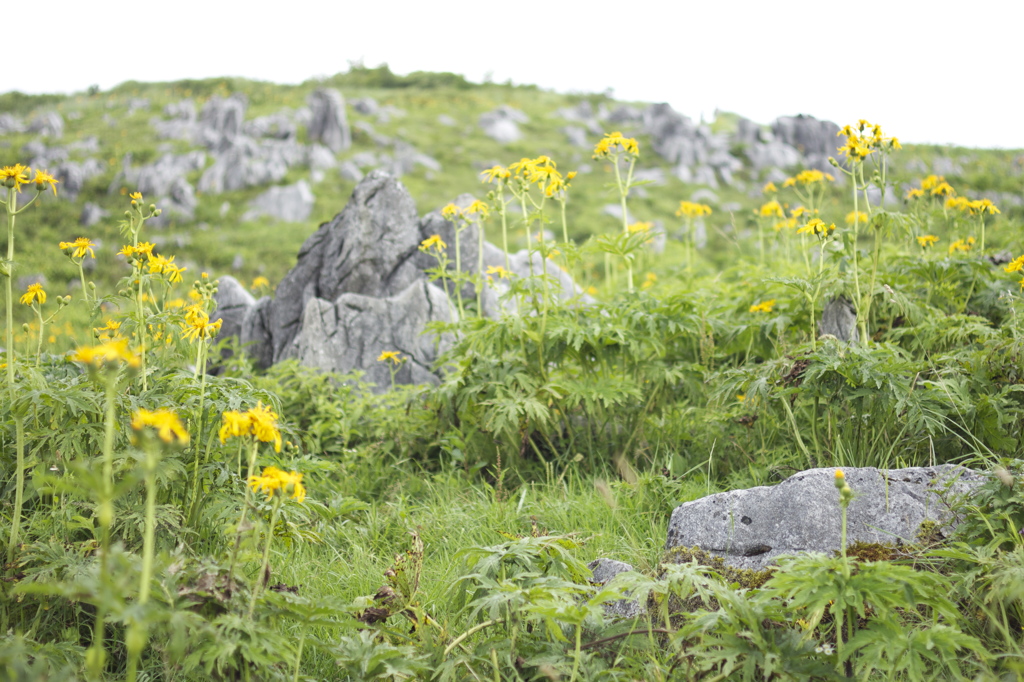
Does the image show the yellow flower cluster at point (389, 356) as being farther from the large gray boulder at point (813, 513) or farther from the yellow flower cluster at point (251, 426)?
the yellow flower cluster at point (251, 426)

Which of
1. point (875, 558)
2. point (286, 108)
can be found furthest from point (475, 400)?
point (286, 108)

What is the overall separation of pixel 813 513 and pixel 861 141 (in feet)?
6.25

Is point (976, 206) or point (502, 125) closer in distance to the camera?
point (976, 206)

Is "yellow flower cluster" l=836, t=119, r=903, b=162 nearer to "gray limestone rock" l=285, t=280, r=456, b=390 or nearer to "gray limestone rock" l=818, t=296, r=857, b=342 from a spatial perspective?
"gray limestone rock" l=818, t=296, r=857, b=342

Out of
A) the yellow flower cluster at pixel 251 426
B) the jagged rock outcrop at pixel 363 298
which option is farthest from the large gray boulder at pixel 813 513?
the jagged rock outcrop at pixel 363 298

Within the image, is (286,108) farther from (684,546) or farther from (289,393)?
(684,546)

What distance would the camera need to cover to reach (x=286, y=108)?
26.5 meters

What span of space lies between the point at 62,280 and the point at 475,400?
13392 mm

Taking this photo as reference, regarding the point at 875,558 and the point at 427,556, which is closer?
the point at 875,558

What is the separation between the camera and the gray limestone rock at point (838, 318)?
3.57m

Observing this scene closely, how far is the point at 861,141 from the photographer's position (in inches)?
120

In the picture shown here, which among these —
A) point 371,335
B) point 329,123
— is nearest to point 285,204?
point 329,123

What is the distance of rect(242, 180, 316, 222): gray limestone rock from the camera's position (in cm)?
1836

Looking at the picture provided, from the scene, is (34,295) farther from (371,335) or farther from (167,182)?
(167,182)
